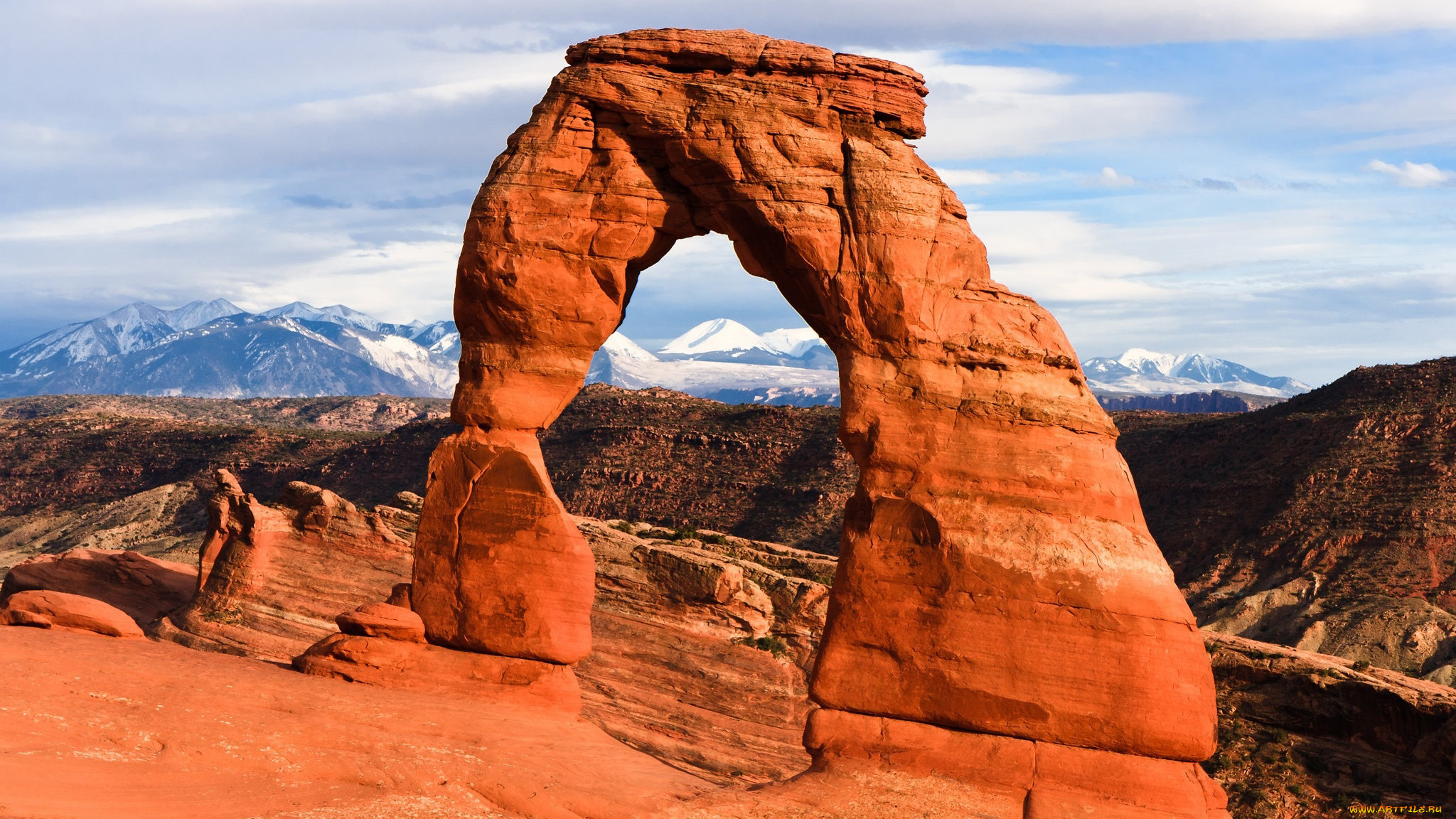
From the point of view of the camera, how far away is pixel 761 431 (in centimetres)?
7919

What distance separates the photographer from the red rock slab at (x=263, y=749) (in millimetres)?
15383

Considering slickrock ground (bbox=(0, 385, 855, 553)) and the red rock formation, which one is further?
slickrock ground (bbox=(0, 385, 855, 553))

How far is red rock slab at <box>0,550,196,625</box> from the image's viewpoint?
31.8 metres

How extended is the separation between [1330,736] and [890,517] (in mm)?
15999

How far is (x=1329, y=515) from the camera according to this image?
204 feet

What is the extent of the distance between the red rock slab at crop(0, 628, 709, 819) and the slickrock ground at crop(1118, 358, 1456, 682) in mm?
35268

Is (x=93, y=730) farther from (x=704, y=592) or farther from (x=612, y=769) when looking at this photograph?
(x=704, y=592)

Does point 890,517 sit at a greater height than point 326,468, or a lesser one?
greater

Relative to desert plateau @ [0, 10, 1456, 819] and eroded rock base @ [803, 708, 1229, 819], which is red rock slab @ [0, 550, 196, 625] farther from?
eroded rock base @ [803, 708, 1229, 819]

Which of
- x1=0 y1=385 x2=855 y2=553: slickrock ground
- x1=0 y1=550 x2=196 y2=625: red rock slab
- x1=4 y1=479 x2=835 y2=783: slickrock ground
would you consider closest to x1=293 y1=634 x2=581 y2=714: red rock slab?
x1=4 y1=479 x2=835 y2=783: slickrock ground

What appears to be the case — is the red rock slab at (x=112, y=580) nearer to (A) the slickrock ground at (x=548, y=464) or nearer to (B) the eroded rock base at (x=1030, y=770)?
(B) the eroded rock base at (x=1030, y=770)

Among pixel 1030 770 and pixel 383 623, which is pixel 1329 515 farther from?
pixel 383 623

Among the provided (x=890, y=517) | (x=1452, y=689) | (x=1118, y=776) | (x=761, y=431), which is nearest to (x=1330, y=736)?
(x=1452, y=689)

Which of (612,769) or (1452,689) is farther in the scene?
(1452,689)
